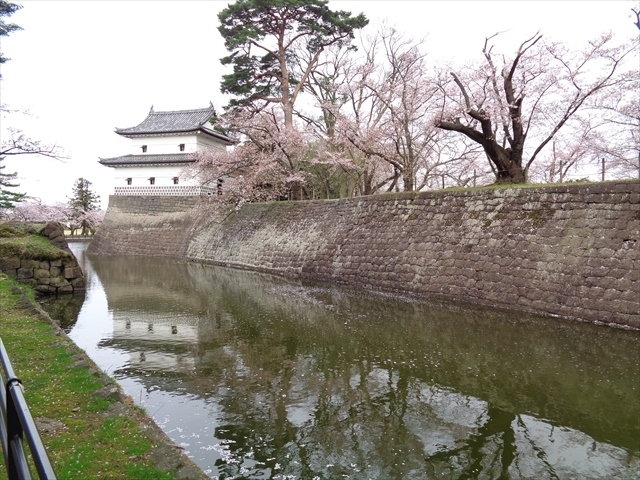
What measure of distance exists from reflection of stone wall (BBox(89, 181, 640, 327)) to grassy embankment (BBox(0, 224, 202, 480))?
29.1 ft

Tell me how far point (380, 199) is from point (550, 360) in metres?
9.84

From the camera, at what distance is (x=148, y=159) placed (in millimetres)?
32969

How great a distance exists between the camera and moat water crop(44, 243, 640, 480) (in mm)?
4160

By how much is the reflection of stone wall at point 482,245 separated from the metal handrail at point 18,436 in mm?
9887

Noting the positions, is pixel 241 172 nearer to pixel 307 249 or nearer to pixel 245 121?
pixel 245 121

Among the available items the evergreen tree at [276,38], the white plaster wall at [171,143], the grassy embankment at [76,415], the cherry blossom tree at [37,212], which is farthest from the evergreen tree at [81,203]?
the grassy embankment at [76,415]

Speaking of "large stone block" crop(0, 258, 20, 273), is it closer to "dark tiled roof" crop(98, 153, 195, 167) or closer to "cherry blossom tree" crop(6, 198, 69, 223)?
"dark tiled roof" crop(98, 153, 195, 167)

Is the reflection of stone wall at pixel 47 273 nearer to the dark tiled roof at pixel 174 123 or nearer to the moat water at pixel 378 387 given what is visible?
the moat water at pixel 378 387

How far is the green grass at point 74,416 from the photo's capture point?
3.34 meters

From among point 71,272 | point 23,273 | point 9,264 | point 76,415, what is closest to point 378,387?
point 76,415

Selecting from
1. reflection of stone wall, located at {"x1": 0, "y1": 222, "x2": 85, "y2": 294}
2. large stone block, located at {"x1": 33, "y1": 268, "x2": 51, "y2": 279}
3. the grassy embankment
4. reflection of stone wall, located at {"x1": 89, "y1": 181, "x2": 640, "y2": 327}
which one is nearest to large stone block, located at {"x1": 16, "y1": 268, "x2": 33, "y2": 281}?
reflection of stone wall, located at {"x1": 0, "y1": 222, "x2": 85, "y2": 294}

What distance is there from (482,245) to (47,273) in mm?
12675

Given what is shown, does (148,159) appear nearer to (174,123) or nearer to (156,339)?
(174,123)

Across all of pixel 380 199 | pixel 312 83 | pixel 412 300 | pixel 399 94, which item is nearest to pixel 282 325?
pixel 412 300
